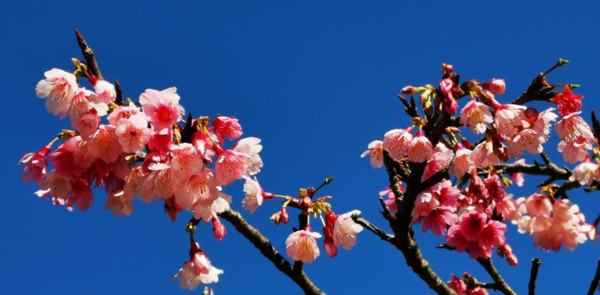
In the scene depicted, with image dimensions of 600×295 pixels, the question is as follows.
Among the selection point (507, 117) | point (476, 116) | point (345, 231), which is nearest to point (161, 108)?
point (345, 231)

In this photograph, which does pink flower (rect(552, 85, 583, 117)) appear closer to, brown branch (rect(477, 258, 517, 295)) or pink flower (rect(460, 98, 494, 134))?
pink flower (rect(460, 98, 494, 134))

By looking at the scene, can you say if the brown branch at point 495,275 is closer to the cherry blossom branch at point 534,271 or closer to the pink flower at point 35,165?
the cherry blossom branch at point 534,271

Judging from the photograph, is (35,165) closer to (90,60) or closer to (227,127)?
(90,60)

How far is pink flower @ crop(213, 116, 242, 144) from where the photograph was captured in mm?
3287

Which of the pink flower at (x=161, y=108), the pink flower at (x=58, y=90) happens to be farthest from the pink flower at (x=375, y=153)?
the pink flower at (x=58, y=90)

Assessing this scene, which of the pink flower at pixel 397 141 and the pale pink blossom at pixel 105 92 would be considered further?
the pink flower at pixel 397 141

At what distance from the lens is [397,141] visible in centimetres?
363

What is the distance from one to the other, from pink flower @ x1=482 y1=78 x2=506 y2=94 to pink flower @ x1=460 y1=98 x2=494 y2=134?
16cm

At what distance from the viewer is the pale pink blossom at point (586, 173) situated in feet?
13.0

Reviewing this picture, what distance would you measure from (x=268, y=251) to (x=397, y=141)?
1.09 meters

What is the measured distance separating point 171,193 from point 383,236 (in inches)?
59.6

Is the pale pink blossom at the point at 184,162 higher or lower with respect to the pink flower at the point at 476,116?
lower

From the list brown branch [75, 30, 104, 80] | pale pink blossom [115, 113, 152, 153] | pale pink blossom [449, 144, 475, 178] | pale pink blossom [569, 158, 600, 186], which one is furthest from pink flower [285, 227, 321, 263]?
pale pink blossom [569, 158, 600, 186]

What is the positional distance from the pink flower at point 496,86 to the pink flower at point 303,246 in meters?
1.36
